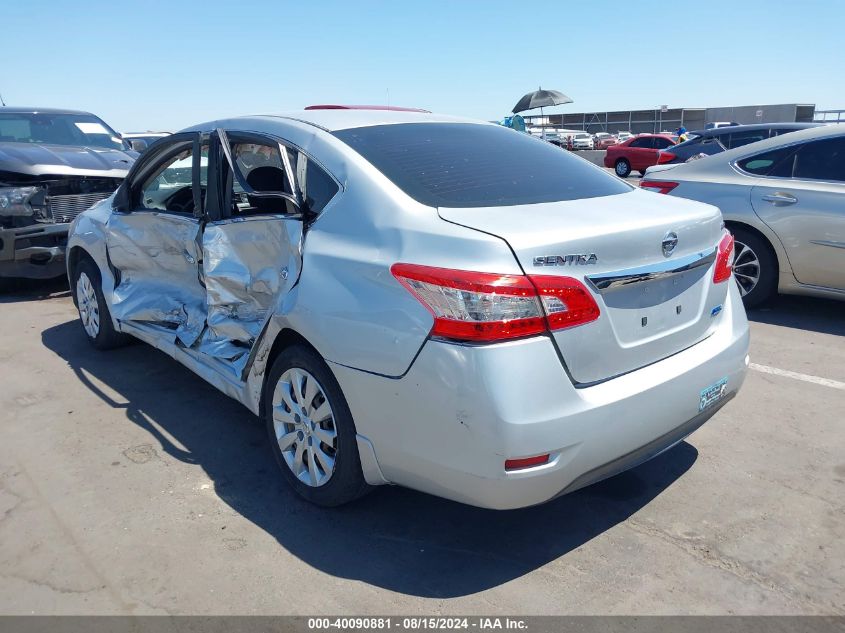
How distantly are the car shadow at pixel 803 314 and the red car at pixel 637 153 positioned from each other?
1846cm

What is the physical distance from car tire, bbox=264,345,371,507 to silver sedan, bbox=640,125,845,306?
443 centimetres

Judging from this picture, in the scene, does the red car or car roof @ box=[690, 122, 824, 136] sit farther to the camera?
the red car

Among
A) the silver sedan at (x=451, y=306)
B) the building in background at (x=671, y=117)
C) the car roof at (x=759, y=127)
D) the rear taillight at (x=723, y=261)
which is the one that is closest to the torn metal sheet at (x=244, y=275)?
the silver sedan at (x=451, y=306)

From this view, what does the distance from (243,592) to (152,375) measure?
2.68m

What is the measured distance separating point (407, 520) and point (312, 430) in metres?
0.58

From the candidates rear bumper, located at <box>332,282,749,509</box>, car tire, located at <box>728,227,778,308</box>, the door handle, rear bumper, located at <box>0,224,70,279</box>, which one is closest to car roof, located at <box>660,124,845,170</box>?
the door handle

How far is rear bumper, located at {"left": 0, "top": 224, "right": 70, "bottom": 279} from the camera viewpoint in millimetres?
6965

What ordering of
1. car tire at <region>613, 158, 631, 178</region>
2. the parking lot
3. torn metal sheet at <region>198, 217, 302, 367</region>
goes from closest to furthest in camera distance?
the parking lot → torn metal sheet at <region>198, 217, 302, 367</region> → car tire at <region>613, 158, 631, 178</region>

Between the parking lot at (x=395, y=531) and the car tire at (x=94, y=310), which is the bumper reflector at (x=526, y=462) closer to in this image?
the parking lot at (x=395, y=531)

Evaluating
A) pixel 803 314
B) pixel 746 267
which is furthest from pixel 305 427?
pixel 803 314

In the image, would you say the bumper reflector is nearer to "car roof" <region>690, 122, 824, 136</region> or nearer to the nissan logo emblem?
the nissan logo emblem
